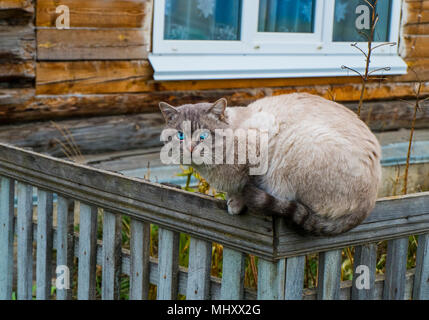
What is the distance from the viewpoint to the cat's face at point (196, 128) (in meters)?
2.19

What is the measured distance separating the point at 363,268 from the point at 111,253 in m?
0.99

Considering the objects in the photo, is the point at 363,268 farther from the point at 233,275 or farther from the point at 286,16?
the point at 286,16

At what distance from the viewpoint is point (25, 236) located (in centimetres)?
298

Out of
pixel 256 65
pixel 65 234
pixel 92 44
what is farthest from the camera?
pixel 256 65

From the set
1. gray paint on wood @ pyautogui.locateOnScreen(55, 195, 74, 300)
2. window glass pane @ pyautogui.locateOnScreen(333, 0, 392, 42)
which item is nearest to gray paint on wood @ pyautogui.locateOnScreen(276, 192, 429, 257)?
gray paint on wood @ pyautogui.locateOnScreen(55, 195, 74, 300)

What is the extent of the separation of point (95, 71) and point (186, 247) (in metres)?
1.54

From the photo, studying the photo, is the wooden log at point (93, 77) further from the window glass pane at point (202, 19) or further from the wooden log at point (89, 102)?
the window glass pane at point (202, 19)

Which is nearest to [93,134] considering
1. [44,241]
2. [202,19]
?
[202,19]

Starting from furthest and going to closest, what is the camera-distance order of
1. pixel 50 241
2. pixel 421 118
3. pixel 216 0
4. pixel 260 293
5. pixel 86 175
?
pixel 421 118, pixel 216 0, pixel 50 241, pixel 86 175, pixel 260 293

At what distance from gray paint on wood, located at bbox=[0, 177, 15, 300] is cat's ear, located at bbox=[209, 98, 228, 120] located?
126 cm

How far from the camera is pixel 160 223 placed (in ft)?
7.84
